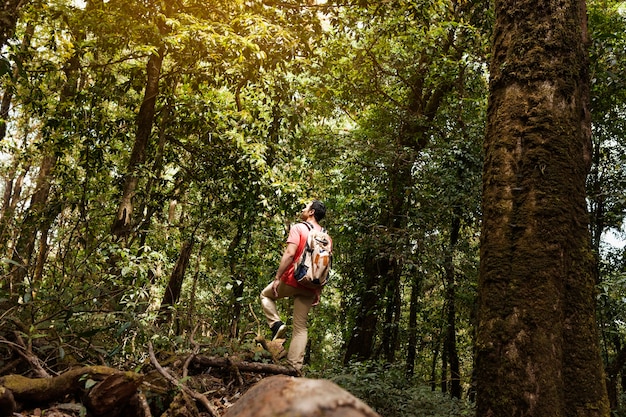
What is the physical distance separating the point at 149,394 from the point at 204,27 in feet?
15.9

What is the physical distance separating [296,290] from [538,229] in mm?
3222

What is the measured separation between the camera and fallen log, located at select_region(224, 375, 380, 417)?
1.19m

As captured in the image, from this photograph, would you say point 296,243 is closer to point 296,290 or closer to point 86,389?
point 296,290

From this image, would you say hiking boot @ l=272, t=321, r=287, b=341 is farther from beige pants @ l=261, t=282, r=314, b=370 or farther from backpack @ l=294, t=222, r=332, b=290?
backpack @ l=294, t=222, r=332, b=290

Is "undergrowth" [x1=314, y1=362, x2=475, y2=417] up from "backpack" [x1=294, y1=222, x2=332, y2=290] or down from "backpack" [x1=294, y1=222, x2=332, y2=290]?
down

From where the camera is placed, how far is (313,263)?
5305mm

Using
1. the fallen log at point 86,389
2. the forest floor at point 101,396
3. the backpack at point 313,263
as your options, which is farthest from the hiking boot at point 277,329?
the fallen log at point 86,389

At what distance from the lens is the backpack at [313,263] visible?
5.28 meters

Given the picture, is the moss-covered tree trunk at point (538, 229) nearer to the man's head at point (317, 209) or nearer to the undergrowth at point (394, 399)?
the man's head at point (317, 209)

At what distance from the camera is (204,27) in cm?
646

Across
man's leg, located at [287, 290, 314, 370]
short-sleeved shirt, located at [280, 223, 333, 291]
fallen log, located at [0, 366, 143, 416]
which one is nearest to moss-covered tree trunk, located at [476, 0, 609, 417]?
fallen log, located at [0, 366, 143, 416]

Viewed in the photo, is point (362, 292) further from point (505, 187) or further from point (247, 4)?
point (505, 187)

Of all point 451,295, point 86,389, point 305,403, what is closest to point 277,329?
point 86,389

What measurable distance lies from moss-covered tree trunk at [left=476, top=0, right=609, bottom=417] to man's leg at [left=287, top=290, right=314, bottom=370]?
290 centimetres
